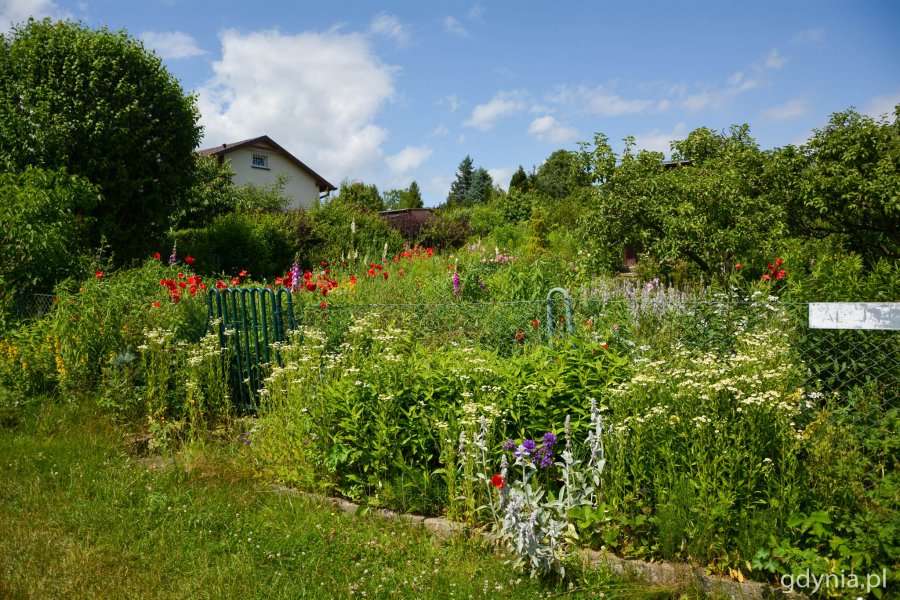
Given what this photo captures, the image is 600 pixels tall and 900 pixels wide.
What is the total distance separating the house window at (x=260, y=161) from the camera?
35.0 meters

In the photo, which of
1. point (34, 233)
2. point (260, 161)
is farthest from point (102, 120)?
point (260, 161)

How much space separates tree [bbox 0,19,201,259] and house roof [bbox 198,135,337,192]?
17589 mm

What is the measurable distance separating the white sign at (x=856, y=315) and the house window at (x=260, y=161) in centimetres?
3533

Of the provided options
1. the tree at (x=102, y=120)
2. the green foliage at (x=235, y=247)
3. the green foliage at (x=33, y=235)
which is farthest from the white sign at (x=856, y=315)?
the green foliage at (x=235, y=247)

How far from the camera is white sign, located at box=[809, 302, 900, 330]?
115 inches

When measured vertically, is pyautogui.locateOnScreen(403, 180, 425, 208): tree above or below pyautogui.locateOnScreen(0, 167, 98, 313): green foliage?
above

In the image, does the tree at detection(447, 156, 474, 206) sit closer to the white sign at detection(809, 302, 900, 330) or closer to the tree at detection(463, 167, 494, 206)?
the tree at detection(463, 167, 494, 206)

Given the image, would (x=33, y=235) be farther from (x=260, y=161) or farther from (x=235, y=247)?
(x=260, y=161)

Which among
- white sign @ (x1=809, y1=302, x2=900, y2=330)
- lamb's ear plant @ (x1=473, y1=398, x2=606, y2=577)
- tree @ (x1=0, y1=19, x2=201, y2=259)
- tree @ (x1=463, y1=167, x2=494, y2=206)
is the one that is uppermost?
tree @ (x1=463, y1=167, x2=494, y2=206)

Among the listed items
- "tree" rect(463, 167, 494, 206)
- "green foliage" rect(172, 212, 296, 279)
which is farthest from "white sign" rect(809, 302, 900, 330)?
"tree" rect(463, 167, 494, 206)

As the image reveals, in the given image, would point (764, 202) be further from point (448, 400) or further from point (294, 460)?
point (294, 460)

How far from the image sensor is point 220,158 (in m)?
32.2

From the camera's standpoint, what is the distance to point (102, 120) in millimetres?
12273

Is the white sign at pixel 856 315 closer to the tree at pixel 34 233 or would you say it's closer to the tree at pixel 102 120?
the tree at pixel 34 233
